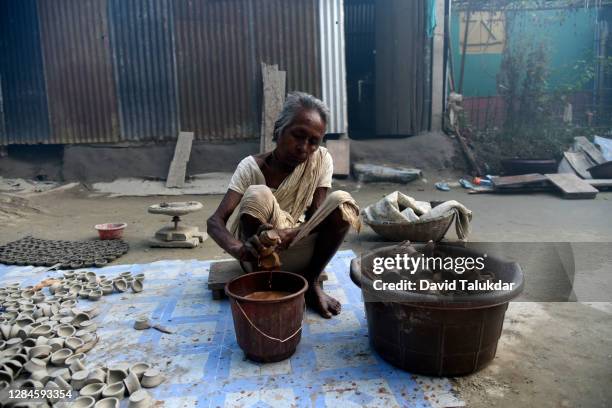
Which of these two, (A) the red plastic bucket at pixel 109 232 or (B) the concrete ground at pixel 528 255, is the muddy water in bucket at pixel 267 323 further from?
(A) the red plastic bucket at pixel 109 232

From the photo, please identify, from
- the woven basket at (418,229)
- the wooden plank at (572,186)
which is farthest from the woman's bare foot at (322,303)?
the wooden plank at (572,186)

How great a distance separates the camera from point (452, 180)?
7758mm

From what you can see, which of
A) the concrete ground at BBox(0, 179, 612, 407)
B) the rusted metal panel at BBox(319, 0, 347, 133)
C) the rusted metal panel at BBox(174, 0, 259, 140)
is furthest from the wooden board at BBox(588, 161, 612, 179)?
the rusted metal panel at BBox(174, 0, 259, 140)

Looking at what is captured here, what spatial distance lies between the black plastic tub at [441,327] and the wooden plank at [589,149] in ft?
23.5

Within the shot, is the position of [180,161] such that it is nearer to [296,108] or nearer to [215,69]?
[215,69]

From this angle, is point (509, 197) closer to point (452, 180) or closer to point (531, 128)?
point (452, 180)

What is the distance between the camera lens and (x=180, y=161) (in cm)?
762

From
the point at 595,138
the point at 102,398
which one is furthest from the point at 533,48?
the point at 102,398

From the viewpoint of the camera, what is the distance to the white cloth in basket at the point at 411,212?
12.5 ft

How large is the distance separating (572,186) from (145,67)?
278 inches

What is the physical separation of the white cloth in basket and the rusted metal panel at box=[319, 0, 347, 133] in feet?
13.0

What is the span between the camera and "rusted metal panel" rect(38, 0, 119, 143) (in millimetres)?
7512

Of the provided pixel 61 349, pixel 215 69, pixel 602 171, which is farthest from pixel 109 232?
pixel 602 171

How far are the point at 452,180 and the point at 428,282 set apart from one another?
19.9 ft
